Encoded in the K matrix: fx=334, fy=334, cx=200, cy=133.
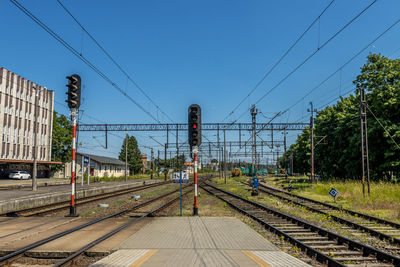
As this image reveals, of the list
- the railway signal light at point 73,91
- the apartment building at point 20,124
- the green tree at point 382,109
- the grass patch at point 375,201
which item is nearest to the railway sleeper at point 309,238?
the grass patch at point 375,201

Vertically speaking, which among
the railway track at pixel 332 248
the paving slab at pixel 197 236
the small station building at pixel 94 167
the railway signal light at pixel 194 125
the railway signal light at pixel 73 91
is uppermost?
the railway signal light at pixel 73 91

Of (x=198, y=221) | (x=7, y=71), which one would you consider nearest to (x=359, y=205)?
(x=198, y=221)

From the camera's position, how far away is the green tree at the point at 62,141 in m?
70.9

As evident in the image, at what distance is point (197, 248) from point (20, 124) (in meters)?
58.0

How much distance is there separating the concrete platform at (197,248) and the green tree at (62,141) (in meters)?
66.1

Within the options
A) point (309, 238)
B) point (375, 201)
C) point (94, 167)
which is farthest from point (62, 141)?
point (309, 238)

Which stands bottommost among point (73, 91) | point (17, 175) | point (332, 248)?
point (332, 248)

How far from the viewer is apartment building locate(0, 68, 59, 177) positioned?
173 feet

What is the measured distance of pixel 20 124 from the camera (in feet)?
187

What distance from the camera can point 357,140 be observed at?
29406 millimetres

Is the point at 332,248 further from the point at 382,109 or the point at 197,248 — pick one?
the point at 382,109

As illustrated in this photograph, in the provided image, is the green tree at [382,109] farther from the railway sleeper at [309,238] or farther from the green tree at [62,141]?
the green tree at [62,141]

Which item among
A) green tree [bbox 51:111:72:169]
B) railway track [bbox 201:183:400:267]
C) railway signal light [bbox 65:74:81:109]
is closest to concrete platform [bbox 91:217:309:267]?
railway track [bbox 201:183:400:267]

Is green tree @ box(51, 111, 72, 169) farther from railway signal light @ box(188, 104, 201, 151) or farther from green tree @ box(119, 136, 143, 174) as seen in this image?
railway signal light @ box(188, 104, 201, 151)
